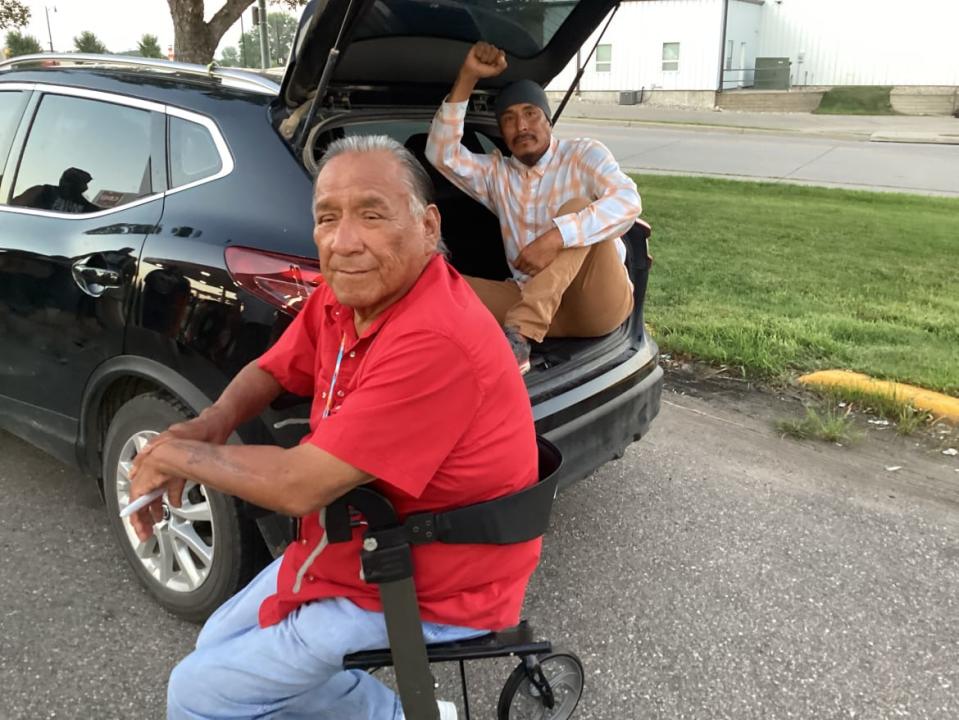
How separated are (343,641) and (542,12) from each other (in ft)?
9.06

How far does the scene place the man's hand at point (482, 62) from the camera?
3467mm

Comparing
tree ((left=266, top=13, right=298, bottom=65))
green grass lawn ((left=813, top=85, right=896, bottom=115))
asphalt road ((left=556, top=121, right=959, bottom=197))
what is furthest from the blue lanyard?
green grass lawn ((left=813, top=85, right=896, bottom=115))

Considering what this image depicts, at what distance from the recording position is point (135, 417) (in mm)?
2713

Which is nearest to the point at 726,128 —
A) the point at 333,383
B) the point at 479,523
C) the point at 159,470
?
the point at 333,383

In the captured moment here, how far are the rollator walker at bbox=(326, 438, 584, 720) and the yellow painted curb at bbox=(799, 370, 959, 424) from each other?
3304 mm

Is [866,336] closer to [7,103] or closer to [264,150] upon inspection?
[264,150]

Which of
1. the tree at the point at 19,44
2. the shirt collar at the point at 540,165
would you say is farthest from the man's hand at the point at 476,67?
the tree at the point at 19,44

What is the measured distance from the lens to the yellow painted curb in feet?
14.3

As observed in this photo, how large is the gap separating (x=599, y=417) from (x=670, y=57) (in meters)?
34.9

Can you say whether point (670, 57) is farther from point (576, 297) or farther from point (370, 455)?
point (370, 455)

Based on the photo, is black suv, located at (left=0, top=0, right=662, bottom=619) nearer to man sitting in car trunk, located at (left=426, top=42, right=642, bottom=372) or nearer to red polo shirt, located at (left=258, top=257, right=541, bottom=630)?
man sitting in car trunk, located at (left=426, top=42, right=642, bottom=372)

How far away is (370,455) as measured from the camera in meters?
1.57

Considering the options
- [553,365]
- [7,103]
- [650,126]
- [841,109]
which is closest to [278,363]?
[553,365]

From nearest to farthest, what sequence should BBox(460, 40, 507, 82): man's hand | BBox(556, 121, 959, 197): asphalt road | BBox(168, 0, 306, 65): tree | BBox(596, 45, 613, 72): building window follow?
BBox(460, 40, 507, 82): man's hand → BBox(168, 0, 306, 65): tree → BBox(556, 121, 959, 197): asphalt road → BBox(596, 45, 613, 72): building window
